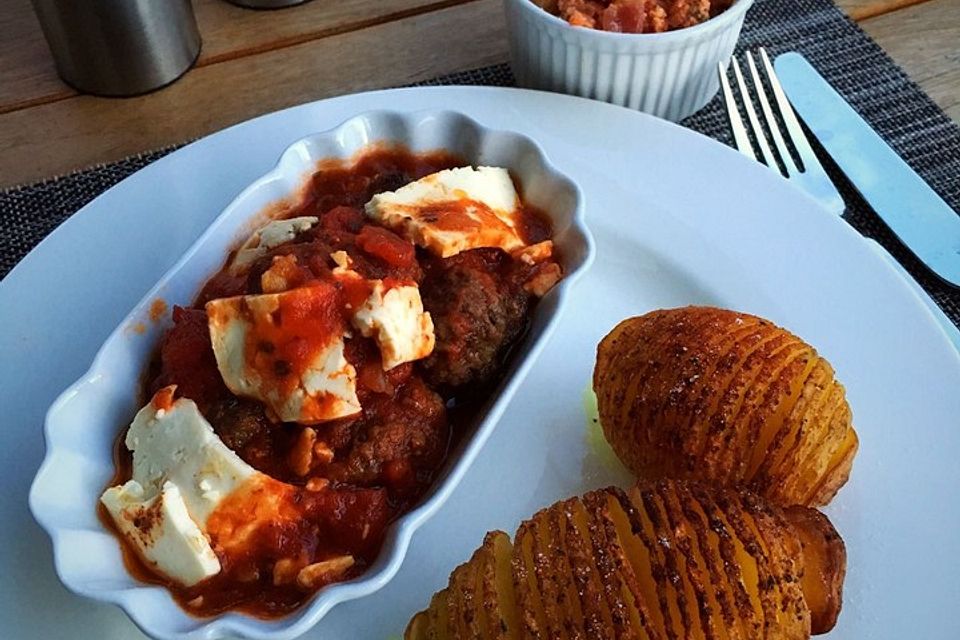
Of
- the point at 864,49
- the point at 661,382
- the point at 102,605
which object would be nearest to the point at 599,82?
the point at 864,49

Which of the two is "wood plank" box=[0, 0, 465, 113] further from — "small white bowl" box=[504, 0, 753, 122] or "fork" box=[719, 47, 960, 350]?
"fork" box=[719, 47, 960, 350]

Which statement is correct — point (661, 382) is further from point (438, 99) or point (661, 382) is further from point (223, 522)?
point (438, 99)

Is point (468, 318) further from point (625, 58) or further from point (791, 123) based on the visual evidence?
point (791, 123)

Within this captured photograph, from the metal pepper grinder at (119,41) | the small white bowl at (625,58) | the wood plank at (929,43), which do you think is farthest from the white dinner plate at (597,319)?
the wood plank at (929,43)

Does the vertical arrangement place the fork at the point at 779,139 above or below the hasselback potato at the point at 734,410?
below

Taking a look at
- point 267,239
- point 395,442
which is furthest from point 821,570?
point 267,239

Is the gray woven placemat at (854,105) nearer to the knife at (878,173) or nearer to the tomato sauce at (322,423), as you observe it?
the knife at (878,173)

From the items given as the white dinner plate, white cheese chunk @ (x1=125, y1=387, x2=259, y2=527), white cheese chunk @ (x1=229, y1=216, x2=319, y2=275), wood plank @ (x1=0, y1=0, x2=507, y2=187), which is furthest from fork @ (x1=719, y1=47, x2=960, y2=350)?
white cheese chunk @ (x1=125, y1=387, x2=259, y2=527)
